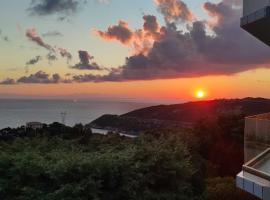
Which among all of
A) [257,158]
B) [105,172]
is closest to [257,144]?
[257,158]

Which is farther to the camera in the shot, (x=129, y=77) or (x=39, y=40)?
(x=129, y=77)

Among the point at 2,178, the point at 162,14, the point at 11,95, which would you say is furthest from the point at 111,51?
the point at 2,178

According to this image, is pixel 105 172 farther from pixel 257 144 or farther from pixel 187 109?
pixel 187 109

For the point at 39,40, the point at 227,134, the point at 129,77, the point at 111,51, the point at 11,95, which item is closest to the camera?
the point at 227,134

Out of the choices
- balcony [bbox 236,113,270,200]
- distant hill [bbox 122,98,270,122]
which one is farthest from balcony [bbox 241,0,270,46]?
distant hill [bbox 122,98,270,122]

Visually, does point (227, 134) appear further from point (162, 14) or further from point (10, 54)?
point (10, 54)

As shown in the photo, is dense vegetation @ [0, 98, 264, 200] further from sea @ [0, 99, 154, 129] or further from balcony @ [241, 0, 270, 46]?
sea @ [0, 99, 154, 129]
